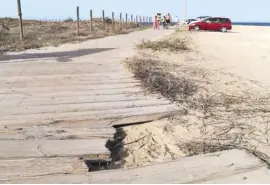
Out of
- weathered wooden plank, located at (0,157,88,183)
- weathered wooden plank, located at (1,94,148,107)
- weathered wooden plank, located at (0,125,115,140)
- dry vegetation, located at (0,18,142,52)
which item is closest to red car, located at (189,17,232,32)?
dry vegetation, located at (0,18,142,52)

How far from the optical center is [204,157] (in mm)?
4137

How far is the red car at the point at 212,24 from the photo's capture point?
43188 mm

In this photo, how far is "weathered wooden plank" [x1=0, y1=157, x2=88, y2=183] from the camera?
11.9 feet

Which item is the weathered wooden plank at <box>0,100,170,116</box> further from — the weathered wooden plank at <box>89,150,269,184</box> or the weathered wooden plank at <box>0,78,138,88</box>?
the weathered wooden plank at <box>89,150,269,184</box>

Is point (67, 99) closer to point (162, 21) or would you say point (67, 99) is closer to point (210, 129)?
point (210, 129)

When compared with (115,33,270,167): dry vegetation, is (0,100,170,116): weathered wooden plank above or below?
above

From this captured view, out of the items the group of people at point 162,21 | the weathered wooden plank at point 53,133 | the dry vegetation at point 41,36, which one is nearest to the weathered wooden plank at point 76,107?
the weathered wooden plank at point 53,133

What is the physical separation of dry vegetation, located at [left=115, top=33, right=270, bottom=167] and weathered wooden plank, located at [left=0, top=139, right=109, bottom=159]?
355 millimetres

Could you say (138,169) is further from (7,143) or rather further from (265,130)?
(265,130)

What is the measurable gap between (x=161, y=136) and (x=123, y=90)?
7.16 ft

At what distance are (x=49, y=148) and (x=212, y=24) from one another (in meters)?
41.9

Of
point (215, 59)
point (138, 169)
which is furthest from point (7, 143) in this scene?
point (215, 59)

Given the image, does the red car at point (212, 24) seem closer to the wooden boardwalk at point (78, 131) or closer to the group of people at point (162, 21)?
the group of people at point (162, 21)

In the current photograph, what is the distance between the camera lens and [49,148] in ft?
13.9
